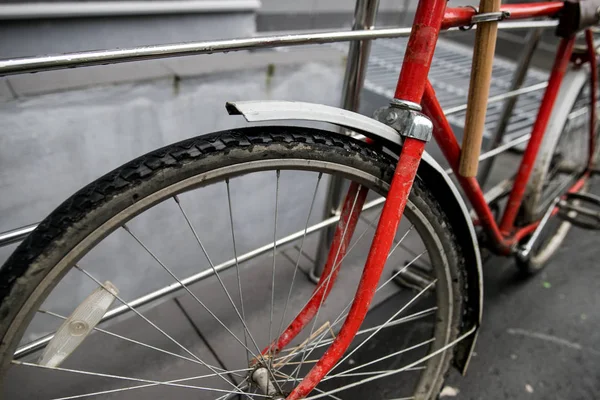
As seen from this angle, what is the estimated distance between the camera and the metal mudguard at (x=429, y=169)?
56 cm

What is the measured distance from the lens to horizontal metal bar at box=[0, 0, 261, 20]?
1785 millimetres

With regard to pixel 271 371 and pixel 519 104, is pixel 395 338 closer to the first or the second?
pixel 271 371

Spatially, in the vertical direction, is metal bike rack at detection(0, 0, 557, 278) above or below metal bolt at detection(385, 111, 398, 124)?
above

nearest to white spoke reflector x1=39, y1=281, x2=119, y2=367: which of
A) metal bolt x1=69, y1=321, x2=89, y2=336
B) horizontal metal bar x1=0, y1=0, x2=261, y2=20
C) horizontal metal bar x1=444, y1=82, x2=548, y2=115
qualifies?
metal bolt x1=69, y1=321, x2=89, y2=336

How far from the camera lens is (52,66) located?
51cm

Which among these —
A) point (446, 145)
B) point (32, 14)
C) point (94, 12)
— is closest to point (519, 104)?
point (446, 145)

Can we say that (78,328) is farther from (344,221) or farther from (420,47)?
(420,47)

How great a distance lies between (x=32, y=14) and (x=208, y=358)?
5.55 feet

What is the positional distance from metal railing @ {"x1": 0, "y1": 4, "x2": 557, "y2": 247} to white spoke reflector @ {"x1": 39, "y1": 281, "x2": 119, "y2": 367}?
0.22 m

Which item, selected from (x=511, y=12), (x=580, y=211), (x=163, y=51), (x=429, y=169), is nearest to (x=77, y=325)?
(x=163, y=51)

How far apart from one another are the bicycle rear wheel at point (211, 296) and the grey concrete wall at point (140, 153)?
2cm

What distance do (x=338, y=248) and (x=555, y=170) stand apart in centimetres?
120

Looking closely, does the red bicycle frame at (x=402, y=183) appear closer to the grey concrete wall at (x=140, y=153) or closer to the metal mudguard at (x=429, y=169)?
the metal mudguard at (x=429, y=169)

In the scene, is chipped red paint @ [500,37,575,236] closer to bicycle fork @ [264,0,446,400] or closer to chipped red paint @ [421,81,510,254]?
chipped red paint @ [421,81,510,254]
